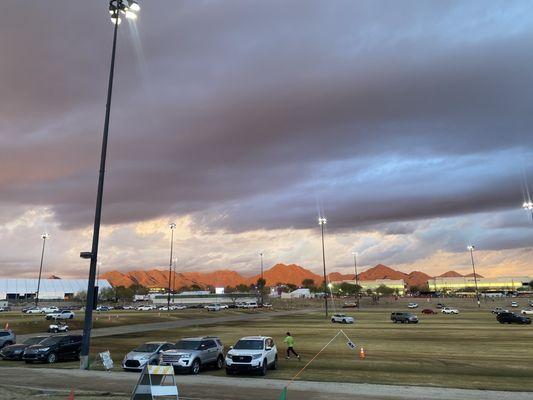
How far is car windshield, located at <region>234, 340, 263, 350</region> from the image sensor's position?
2142 cm

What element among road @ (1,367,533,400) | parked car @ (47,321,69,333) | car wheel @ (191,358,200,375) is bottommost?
road @ (1,367,533,400)

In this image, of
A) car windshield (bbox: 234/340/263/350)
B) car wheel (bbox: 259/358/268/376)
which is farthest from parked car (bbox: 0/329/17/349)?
car wheel (bbox: 259/358/268/376)

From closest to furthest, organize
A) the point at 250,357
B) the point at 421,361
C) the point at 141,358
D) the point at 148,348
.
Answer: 1. the point at 250,357
2. the point at 141,358
3. the point at 148,348
4. the point at 421,361

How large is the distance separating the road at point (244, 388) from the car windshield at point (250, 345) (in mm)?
2054

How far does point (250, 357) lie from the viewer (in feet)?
66.1

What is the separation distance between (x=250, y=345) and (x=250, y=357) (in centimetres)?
152

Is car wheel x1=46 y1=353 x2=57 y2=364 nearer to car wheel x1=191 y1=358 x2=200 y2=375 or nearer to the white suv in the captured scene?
car wheel x1=191 y1=358 x2=200 y2=375

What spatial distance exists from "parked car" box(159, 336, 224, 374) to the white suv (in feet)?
5.49

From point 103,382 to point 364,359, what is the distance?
47.9 ft

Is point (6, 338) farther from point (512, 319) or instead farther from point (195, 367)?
point (512, 319)

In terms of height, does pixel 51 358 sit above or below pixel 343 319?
below

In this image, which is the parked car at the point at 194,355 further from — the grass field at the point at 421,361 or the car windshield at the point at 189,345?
the grass field at the point at 421,361

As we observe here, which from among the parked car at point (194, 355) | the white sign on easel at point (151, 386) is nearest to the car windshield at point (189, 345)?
the parked car at point (194, 355)

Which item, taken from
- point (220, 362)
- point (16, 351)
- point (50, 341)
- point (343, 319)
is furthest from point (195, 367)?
point (343, 319)
